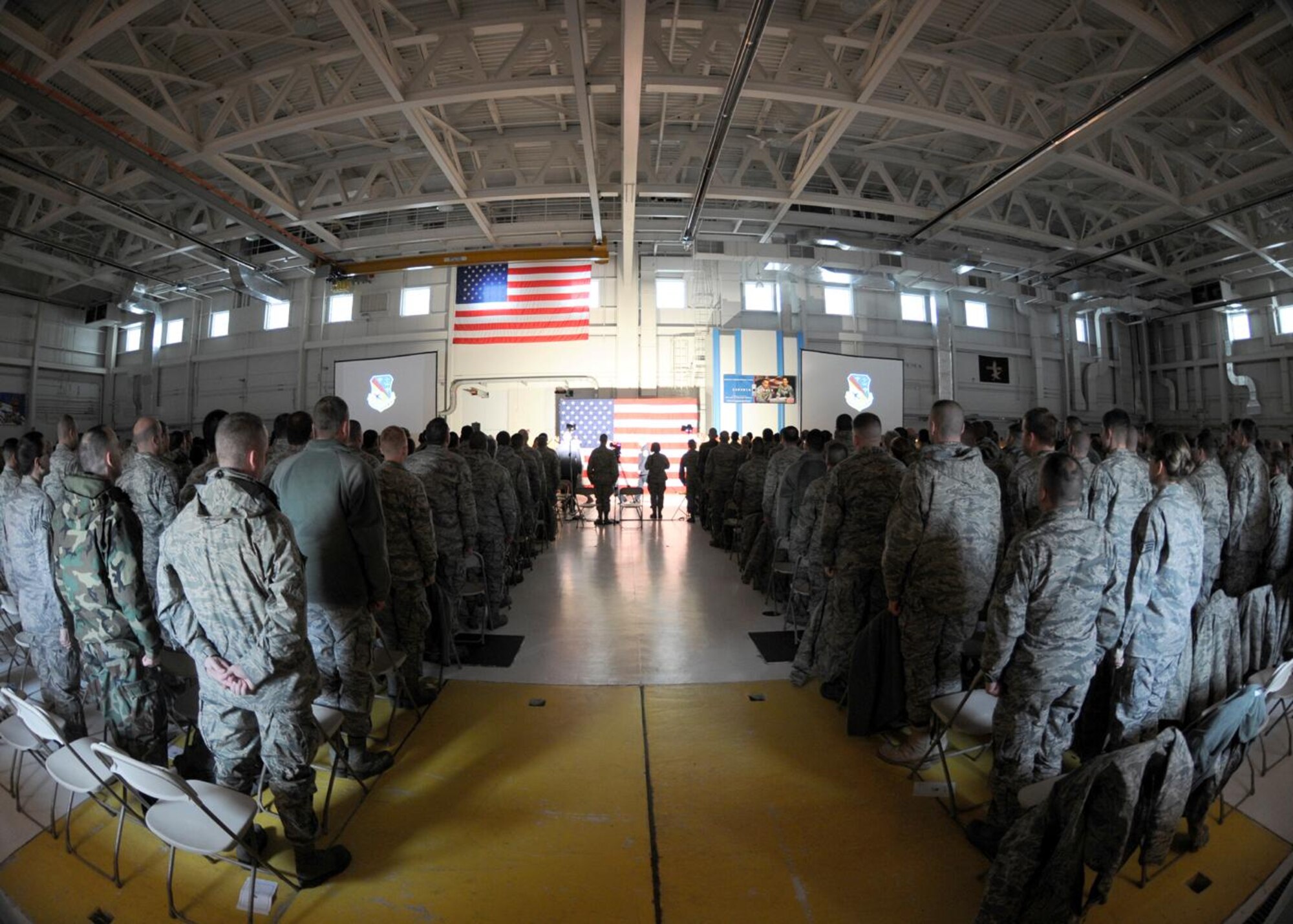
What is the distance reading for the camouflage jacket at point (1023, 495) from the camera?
3607mm

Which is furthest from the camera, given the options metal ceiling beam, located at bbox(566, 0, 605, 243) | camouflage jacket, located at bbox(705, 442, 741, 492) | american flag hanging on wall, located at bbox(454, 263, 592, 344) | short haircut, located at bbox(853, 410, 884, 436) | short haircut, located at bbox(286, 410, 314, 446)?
american flag hanging on wall, located at bbox(454, 263, 592, 344)

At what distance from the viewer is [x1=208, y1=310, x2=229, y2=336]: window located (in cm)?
1667

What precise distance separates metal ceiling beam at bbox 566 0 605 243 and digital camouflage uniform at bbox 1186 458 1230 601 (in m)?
6.65

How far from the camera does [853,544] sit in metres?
3.32

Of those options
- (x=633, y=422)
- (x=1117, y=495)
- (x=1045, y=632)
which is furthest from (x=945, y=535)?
(x=633, y=422)

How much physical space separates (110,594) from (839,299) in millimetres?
15701

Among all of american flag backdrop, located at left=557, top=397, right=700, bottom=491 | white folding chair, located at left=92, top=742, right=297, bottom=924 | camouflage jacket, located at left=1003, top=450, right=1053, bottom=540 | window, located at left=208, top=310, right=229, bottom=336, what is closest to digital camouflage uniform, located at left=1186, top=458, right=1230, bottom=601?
camouflage jacket, located at left=1003, top=450, right=1053, bottom=540

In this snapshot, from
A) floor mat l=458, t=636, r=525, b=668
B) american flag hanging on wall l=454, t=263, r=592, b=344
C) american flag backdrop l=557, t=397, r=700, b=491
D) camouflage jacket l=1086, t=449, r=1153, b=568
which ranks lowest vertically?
floor mat l=458, t=636, r=525, b=668

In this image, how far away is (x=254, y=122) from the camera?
7.88 metres

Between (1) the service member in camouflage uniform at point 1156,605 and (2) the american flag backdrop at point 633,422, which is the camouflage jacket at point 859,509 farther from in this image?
(2) the american flag backdrop at point 633,422

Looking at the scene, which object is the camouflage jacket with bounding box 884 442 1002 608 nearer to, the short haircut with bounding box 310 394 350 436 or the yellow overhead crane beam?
the short haircut with bounding box 310 394 350 436

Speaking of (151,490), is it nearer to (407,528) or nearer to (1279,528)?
(407,528)

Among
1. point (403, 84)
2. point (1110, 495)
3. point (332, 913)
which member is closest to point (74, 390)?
point (403, 84)

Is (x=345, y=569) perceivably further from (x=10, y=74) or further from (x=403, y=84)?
(x=10, y=74)
